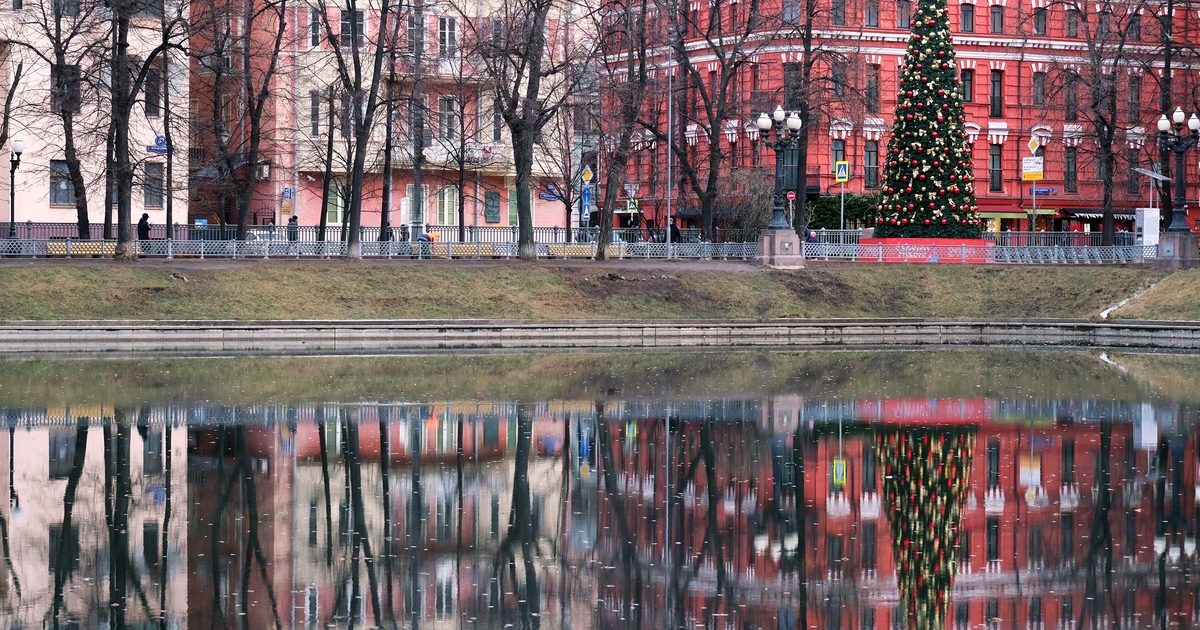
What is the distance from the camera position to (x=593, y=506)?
16.7m

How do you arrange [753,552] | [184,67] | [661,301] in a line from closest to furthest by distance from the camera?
[753,552], [661,301], [184,67]

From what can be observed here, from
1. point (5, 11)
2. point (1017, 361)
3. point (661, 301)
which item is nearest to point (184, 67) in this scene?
point (5, 11)

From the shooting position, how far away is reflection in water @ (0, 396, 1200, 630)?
40.7 feet

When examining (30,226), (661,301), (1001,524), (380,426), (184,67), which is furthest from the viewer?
(184,67)

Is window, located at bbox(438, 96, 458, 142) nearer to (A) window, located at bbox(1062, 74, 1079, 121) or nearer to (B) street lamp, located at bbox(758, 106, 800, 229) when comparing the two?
(B) street lamp, located at bbox(758, 106, 800, 229)

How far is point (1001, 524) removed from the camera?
15711 mm

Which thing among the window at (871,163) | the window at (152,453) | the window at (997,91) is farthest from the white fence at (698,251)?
the window at (152,453)

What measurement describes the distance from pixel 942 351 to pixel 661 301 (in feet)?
33.8

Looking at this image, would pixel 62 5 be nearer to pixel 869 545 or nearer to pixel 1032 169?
pixel 1032 169

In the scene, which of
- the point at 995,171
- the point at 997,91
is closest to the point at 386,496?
the point at 995,171

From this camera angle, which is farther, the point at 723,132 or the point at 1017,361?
the point at 723,132

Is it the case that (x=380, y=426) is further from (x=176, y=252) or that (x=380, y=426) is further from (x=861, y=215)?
(x=861, y=215)

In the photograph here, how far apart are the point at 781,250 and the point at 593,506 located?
36292mm

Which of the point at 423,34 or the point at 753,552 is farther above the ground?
the point at 423,34
